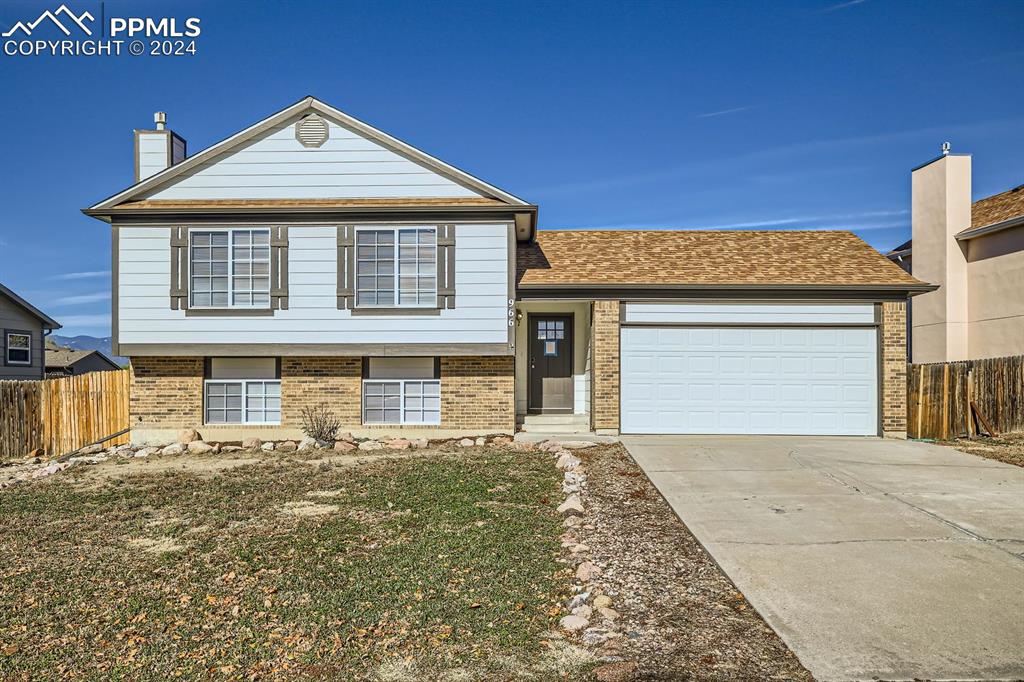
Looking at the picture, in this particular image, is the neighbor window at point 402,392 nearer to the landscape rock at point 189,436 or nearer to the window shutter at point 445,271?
the window shutter at point 445,271

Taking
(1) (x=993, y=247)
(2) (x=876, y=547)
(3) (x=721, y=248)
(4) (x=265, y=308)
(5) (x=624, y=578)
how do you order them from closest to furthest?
(5) (x=624, y=578) → (2) (x=876, y=547) → (4) (x=265, y=308) → (3) (x=721, y=248) → (1) (x=993, y=247)

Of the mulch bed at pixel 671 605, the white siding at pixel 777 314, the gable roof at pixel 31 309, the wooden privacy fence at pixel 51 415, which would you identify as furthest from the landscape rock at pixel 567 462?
the gable roof at pixel 31 309

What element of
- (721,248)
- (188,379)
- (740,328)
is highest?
(721,248)

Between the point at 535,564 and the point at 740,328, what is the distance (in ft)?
29.1

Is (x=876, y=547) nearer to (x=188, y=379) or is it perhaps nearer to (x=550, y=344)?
(x=550, y=344)

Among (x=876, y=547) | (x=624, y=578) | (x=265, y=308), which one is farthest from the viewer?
(x=265, y=308)

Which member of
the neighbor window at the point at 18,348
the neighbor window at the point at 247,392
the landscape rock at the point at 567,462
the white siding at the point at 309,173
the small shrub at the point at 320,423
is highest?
the white siding at the point at 309,173

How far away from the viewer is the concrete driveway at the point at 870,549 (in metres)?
4.27

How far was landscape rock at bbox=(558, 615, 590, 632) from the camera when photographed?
4.61m

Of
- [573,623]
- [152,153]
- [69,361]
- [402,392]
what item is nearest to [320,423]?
[402,392]

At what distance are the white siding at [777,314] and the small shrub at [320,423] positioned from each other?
6326 millimetres

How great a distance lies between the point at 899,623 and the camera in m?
4.62

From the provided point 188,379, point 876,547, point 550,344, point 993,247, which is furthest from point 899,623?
point 993,247

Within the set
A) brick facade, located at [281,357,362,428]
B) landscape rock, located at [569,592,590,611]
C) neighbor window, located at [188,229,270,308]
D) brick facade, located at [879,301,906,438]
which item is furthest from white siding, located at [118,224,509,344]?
landscape rock, located at [569,592,590,611]
